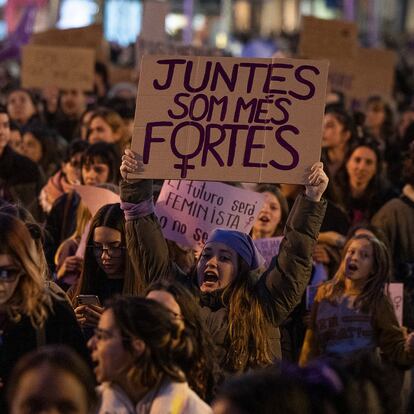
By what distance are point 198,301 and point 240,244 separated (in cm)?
30

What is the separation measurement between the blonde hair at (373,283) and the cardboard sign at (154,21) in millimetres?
8248

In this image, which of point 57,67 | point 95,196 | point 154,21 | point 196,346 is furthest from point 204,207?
point 154,21

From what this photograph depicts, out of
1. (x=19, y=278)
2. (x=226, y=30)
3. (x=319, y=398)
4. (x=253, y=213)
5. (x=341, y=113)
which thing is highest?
(x=226, y=30)

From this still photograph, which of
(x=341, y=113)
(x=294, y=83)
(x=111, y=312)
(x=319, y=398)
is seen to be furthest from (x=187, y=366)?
(x=341, y=113)

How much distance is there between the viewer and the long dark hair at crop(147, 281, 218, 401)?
195 inches

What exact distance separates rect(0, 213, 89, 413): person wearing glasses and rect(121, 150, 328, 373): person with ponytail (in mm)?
1033

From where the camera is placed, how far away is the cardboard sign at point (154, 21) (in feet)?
51.1

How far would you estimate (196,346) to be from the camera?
493cm

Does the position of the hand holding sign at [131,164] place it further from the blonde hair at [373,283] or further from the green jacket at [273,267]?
the blonde hair at [373,283]

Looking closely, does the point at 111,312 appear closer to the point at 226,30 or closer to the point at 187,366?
the point at 187,366

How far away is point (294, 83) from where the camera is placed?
627cm

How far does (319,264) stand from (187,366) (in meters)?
3.72

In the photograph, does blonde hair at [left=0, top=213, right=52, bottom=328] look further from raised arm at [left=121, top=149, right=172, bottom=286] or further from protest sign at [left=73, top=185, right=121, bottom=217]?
protest sign at [left=73, top=185, right=121, bottom=217]

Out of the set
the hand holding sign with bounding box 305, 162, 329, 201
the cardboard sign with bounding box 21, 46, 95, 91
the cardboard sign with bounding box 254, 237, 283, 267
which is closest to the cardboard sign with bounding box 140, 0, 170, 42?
Answer: the cardboard sign with bounding box 21, 46, 95, 91
